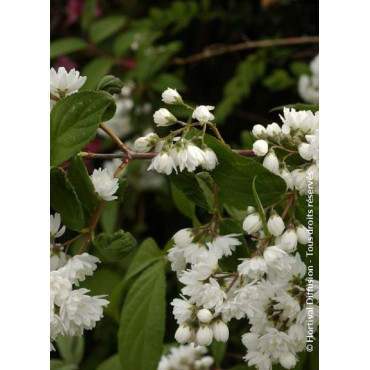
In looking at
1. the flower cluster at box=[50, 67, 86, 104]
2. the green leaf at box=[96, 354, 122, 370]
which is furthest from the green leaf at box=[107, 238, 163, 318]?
the flower cluster at box=[50, 67, 86, 104]

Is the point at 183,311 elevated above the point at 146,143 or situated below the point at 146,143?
below

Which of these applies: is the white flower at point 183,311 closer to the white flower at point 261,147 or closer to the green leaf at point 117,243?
the green leaf at point 117,243

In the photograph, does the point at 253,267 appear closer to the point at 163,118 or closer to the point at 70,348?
the point at 163,118

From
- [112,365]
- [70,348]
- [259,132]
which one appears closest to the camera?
[259,132]

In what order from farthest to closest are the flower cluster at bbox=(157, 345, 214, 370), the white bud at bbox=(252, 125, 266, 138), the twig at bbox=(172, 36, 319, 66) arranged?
the twig at bbox=(172, 36, 319, 66) < the flower cluster at bbox=(157, 345, 214, 370) < the white bud at bbox=(252, 125, 266, 138)

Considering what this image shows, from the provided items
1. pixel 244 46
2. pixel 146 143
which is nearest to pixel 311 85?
pixel 244 46

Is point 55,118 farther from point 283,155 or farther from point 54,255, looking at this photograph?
point 283,155

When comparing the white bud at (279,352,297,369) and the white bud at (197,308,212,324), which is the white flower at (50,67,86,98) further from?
the white bud at (279,352,297,369)
